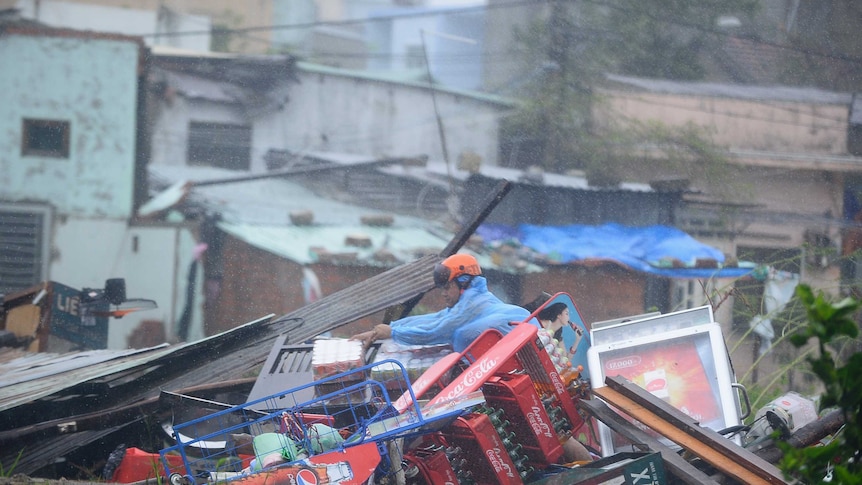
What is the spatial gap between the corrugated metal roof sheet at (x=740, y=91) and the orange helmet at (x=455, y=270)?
1210 centimetres

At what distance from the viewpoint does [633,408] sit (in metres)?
3.53

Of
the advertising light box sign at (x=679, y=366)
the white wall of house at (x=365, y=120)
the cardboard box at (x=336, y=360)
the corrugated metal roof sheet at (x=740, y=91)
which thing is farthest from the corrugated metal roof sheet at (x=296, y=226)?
the advertising light box sign at (x=679, y=366)

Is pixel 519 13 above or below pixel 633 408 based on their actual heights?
above

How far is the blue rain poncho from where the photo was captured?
4465 millimetres

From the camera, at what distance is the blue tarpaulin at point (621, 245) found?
11609mm

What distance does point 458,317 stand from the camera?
14.9 feet

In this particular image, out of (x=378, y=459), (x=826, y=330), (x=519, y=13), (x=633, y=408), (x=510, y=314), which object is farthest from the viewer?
(x=519, y=13)

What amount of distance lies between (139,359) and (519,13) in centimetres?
1848

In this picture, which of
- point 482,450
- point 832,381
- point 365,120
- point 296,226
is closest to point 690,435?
point 482,450

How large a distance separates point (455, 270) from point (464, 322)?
12.5 inches

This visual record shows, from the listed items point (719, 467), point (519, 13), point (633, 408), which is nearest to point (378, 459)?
point (633, 408)

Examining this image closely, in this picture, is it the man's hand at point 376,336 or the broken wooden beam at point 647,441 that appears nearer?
the broken wooden beam at point 647,441

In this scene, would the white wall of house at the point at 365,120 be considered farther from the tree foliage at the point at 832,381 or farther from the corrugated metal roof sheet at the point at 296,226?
the tree foliage at the point at 832,381

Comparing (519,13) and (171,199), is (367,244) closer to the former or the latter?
(171,199)
